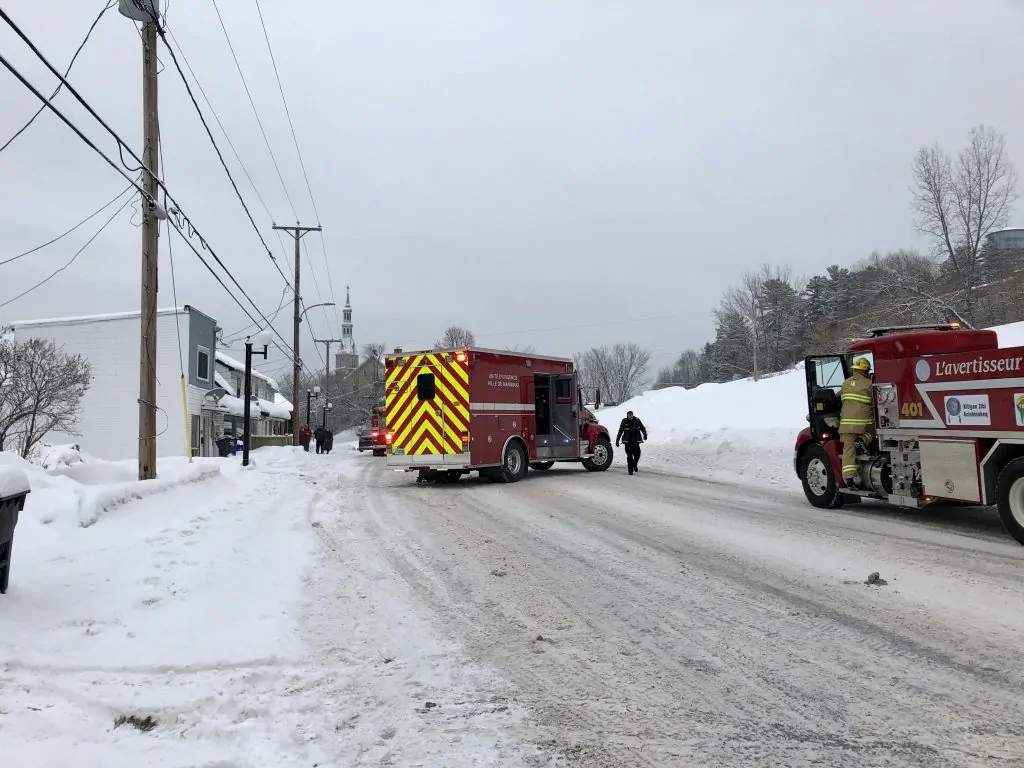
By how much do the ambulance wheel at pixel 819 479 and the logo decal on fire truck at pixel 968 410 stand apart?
240cm

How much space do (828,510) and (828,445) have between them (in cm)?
101

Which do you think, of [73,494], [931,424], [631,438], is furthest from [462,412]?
[931,424]

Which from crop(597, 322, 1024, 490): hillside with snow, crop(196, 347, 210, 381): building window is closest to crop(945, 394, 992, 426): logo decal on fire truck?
crop(597, 322, 1024, 490): hillside with snow

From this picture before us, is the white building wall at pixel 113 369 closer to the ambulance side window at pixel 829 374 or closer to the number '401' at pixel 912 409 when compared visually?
the ambulance side window at pixel 829 374

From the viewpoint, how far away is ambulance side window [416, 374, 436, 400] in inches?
612

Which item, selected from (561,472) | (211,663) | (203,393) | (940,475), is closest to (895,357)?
(940,475)

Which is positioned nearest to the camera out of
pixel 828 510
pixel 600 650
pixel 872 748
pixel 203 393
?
pixel 872 748

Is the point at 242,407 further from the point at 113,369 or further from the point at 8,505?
the point at 8,505

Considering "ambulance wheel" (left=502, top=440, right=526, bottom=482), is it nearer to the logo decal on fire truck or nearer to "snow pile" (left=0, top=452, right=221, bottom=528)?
"snow pile" (left=0, top=452, right=221, bottom=528)

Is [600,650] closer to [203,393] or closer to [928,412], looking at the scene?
[928,412]

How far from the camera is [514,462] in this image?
16.6 meters

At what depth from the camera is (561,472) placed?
19109 millimetres

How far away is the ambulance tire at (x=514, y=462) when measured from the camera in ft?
53.4

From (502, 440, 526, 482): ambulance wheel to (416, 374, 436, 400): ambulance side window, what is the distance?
7.39ft
